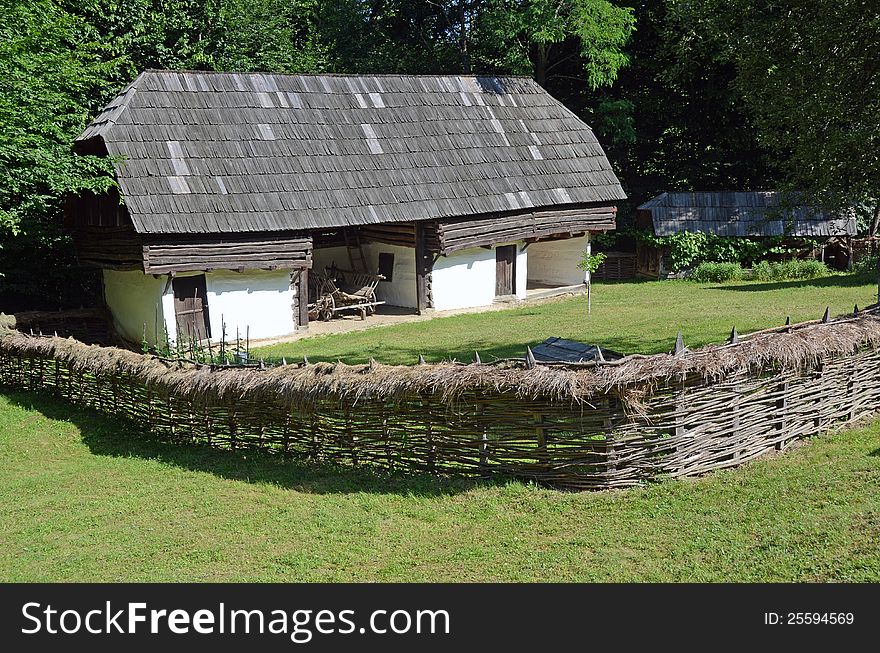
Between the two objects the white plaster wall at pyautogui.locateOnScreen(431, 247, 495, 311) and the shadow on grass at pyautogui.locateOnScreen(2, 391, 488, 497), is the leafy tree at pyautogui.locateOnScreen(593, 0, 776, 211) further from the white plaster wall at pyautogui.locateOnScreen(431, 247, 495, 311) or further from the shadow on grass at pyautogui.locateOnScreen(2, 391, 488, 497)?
the shadow on grass at pyautogui.locateOnScreen(2, 391, 488, 497)

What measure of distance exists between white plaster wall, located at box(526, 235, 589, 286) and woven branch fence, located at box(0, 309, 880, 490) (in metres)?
14.6

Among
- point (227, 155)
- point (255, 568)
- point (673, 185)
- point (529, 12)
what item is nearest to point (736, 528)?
point (255, 568)

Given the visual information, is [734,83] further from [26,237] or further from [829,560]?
[26,237]

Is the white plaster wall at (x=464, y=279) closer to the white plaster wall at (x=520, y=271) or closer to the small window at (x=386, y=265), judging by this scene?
the white plaster wall at (x=520, y=271)

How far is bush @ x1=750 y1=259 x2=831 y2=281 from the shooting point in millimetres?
23797

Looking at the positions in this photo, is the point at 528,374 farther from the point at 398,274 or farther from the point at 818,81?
the point at 398,274

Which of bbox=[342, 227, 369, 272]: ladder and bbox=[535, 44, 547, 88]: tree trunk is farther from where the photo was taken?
bbox=[535, 44, 547, 88]: tree trunk

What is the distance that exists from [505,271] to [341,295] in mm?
4518

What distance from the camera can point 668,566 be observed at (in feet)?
21.6

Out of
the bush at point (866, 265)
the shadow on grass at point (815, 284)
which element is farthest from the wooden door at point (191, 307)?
the bush at point (866, 265)

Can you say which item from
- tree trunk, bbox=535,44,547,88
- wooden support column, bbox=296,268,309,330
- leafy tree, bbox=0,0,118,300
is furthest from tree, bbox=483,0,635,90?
leafy tree, bbox=0,0,118,300

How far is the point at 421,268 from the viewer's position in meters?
20.7

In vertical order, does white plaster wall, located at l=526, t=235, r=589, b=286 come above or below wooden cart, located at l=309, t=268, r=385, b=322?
above

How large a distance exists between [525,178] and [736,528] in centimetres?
Answer: 1615
